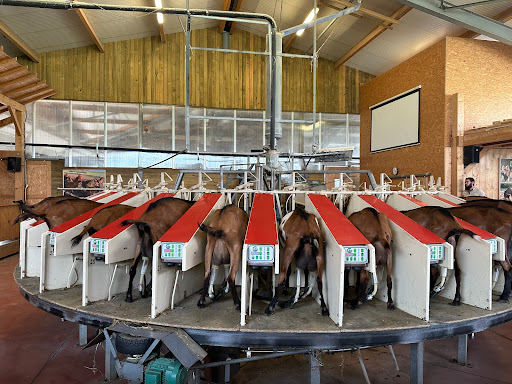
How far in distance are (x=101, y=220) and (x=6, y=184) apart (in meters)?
7.83

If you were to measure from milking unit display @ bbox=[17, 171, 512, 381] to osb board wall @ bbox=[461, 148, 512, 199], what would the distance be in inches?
236

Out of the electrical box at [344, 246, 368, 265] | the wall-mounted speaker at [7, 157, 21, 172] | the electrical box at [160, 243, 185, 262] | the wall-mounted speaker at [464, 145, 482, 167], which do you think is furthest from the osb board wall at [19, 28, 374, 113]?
the electrical box at [344, 246, 368, 265]

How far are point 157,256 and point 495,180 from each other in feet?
30.9

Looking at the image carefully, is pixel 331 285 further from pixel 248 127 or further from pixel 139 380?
pixel 248 127

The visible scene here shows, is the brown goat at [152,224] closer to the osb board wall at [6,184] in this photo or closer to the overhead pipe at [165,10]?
the overhead pipe at [165,10]

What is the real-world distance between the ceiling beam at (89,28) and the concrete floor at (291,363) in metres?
8.78

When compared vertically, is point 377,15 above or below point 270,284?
above

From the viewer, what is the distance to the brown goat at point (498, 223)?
143 inches

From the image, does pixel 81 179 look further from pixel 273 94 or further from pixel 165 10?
pixel 273 94

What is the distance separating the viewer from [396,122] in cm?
1130

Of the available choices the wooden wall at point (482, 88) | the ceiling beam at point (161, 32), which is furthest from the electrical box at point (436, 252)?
the ceiling beam at point (161, 32)

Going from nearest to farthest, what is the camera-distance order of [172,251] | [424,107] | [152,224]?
[172,251] → [152,224] → [424,107]

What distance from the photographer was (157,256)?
2971mm

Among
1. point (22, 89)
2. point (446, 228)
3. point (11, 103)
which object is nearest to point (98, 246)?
point (446, 228)
